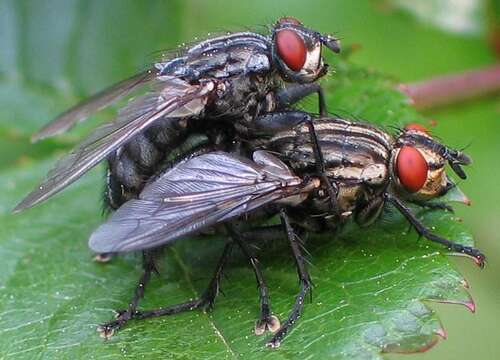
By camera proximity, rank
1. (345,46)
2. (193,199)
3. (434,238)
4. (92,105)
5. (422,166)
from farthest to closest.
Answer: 1. (345,46)
2. (92,105)
3. (422,166)
4. (434,238)
5. (193,199)

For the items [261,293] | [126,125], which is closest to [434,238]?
[261,293]

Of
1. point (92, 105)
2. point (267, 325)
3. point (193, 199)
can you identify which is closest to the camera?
point (267, 325)

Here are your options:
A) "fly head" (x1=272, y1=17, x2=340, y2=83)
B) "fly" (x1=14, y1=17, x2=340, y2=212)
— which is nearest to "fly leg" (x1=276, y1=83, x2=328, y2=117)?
"fly" (x1=14, y1=17, x2=340, y2=212)

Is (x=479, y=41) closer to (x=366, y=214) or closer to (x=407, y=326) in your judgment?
(x=366, y=214)

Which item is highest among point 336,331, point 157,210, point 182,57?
point 182,57

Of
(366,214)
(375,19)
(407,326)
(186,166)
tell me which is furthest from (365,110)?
(375,19)

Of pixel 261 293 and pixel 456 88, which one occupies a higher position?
pixel 456 88

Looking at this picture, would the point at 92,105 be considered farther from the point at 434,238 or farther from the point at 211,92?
the point at 434,238
